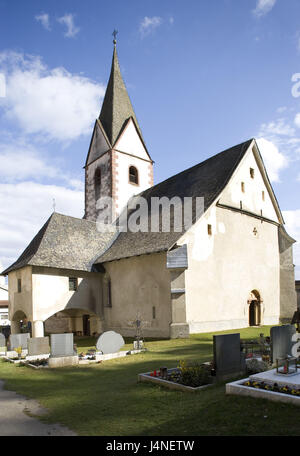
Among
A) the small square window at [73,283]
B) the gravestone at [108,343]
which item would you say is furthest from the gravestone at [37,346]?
the small square window at [73,283]

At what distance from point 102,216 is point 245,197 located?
49.2 feet

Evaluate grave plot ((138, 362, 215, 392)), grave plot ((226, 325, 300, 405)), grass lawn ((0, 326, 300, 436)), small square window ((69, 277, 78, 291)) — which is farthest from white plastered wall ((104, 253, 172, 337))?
grave plot ((226, 325, 300, 405))

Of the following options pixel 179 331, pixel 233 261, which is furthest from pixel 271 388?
pixel 233 261

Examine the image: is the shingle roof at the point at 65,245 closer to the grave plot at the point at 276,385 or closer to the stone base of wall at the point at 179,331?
the stone base of wall at the point at 179,331

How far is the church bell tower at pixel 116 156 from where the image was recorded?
118 feet

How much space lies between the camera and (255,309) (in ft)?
88.1

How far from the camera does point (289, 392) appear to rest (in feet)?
24.3

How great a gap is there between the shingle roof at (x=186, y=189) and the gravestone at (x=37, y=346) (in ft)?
28.8

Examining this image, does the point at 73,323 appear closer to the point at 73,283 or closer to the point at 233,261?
the point at 73,283

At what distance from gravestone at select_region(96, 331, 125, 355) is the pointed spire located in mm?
23991

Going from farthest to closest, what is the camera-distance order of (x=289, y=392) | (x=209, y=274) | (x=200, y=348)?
1. (x=209, y=274)
2. (x=200, y=348)
3. (x=289, y=392)

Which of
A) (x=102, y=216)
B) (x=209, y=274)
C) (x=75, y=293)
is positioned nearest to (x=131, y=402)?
(x=209, y=274)
